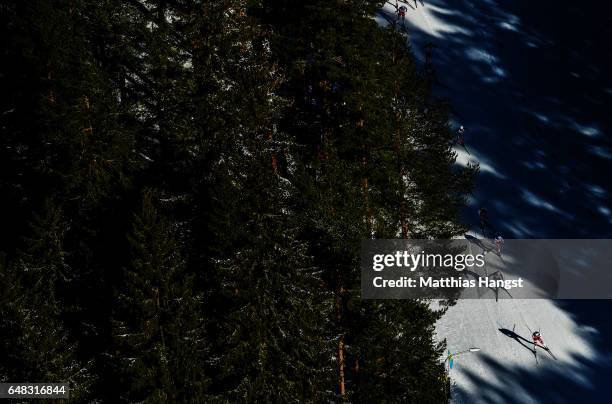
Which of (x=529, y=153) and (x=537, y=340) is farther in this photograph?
(x=529, y=153)

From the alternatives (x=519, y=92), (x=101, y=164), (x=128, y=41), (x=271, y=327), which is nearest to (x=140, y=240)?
(x=271, y=327)

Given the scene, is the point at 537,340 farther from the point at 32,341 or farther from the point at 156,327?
the point at 32,341

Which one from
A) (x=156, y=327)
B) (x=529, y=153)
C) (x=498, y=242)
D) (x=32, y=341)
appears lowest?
(x=32, y=341)

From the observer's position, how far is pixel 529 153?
41.1m

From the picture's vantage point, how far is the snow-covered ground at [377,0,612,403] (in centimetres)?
2902

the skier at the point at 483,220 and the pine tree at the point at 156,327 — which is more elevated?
the skier at the point at 483,220

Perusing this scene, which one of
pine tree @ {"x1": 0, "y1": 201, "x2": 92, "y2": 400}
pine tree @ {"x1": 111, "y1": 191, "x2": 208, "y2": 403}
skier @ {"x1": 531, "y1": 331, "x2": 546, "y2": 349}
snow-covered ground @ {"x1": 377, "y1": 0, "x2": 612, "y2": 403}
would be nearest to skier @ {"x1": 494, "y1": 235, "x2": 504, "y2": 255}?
snow-covered ground @ {"x1": 377, "y1": 0, "x2": 612, "y2": 403}

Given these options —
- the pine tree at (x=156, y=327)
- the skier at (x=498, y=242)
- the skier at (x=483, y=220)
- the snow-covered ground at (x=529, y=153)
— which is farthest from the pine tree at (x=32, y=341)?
the skier at (x=483, y=220)

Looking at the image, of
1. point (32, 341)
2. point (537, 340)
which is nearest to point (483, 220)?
point (537, 340)

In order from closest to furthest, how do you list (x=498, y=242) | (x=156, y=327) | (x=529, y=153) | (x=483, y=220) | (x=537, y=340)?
(x=156, y=327)
(x=537, y=340)
(x=498, y=242)
(x=483, y=220)
(x=529, y=153)

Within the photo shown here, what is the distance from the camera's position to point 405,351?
19.7m

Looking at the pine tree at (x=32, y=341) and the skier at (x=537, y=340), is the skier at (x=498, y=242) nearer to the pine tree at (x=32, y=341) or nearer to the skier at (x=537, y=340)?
the skier at (x=537, y=340)

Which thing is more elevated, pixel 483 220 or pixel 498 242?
pixel 483 220

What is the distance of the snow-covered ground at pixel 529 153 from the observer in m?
29.0
